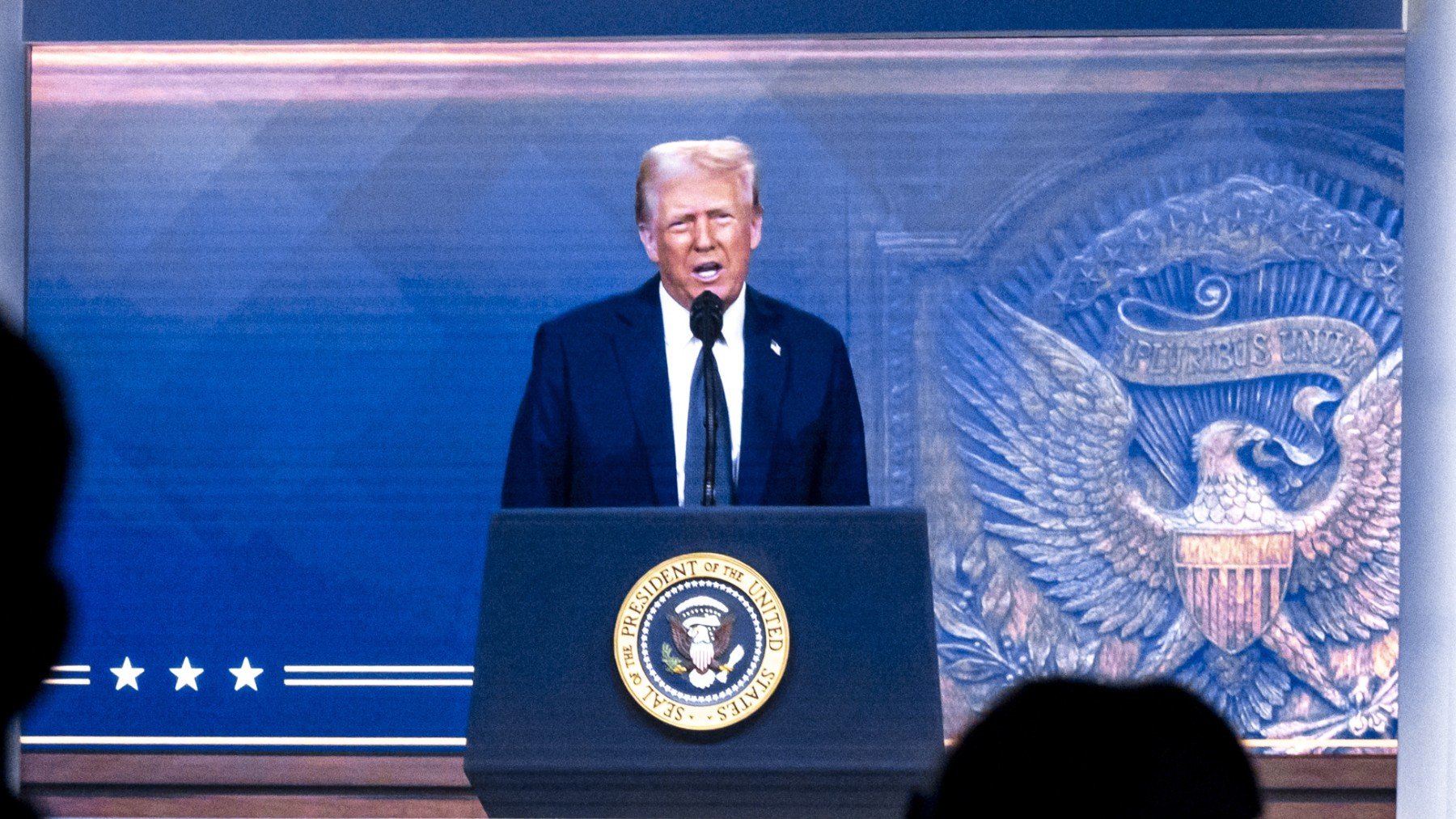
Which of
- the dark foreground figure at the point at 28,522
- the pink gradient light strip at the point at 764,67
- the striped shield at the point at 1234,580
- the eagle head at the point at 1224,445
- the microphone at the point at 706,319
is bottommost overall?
the dark foreground figure at the point at 28,522

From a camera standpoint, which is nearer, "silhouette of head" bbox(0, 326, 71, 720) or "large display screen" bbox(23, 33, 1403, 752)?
"silhouette of head" bbox(0, 326, 71, 720)

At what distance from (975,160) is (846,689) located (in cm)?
263

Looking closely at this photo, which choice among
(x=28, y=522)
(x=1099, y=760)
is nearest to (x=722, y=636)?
(x=1099, y=760)

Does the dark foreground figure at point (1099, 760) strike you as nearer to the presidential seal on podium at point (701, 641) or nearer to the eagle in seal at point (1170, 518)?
the presidential seal on podium at point (701, 641)

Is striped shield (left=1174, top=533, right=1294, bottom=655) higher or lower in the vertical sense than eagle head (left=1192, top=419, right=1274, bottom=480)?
lower

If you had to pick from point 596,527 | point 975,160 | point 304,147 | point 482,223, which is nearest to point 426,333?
point 482,223

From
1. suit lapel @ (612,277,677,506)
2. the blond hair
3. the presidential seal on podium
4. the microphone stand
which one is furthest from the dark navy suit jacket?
the presidential seal on podium

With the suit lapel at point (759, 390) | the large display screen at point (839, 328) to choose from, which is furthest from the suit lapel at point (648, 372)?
the suit lapel at point (759, 390)

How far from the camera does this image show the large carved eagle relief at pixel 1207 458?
4.57m

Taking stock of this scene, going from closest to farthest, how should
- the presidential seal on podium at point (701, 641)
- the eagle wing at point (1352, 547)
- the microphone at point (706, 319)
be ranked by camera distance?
1. the presidential seal on podium at point (701, 641)
2. the microphone at point (706, 319)
3. the eagle wing at point (1352, 547)

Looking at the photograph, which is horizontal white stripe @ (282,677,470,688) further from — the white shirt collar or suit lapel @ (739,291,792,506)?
the white shirt collar

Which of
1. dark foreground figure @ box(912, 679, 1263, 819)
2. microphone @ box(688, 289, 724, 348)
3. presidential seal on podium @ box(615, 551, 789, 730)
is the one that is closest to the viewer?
dark foreground figure @ box(912, 679, 1263, 819)

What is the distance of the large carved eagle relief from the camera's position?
4566 millimetres

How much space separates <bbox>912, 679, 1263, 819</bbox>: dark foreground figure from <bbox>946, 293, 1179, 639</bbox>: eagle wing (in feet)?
13.4
